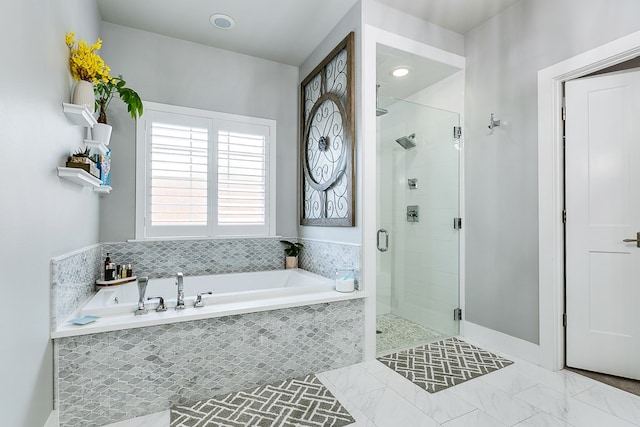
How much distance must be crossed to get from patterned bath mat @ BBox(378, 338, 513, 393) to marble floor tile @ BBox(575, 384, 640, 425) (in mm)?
515

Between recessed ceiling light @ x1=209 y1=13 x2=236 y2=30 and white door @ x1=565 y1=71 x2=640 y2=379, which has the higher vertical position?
recessed ceiling light @ x1=209 y1=13 x2=236 y2=30

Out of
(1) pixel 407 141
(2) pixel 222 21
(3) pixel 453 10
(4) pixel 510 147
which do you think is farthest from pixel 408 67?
(2) pixel 222 21

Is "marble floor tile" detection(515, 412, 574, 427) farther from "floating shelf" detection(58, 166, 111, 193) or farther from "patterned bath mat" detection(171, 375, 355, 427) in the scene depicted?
"floating shelf" detection(58, 166, 111, 193)

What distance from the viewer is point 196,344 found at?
2.03 meters

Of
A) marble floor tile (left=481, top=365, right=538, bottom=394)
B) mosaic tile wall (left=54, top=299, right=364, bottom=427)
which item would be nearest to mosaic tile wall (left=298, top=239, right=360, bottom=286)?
mosaic tile wall (left=54, top=299, right=364, bottom=427)

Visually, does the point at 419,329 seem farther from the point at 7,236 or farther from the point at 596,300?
the point at 7,236

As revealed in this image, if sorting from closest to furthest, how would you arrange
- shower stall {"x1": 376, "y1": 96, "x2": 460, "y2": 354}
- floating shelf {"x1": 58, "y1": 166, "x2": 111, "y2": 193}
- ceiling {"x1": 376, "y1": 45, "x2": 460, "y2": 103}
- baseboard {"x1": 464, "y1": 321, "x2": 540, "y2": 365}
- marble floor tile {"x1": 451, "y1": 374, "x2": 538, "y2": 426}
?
floating shelf {"x1": 58, "y1": 166, "x2": 111, "y2": 193} < marble floor tile {"x1": 451, "y1": 374, "x2": 538, "y2": 426} < baseboard {"x1": 464, "y1": 321, "x2": 540, "y2": 365} < ceiling {"x1": 376, "y1": 45, "x2": 460, "y2": 103} < shower stall {"x1": 376, "y1": 96, "x2": 460, "y2": 354}

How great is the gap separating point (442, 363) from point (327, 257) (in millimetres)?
1264

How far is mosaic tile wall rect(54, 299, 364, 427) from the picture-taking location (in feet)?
5.77

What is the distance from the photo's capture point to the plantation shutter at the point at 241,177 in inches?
132

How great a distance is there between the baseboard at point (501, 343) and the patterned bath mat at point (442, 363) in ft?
0.37

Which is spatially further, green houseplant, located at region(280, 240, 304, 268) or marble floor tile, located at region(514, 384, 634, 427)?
green houseplant, located at region(280, 240, 304, 268)

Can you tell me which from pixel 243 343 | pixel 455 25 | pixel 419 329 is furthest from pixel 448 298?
pixel 455 25

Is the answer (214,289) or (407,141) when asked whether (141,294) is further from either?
(407,141)
